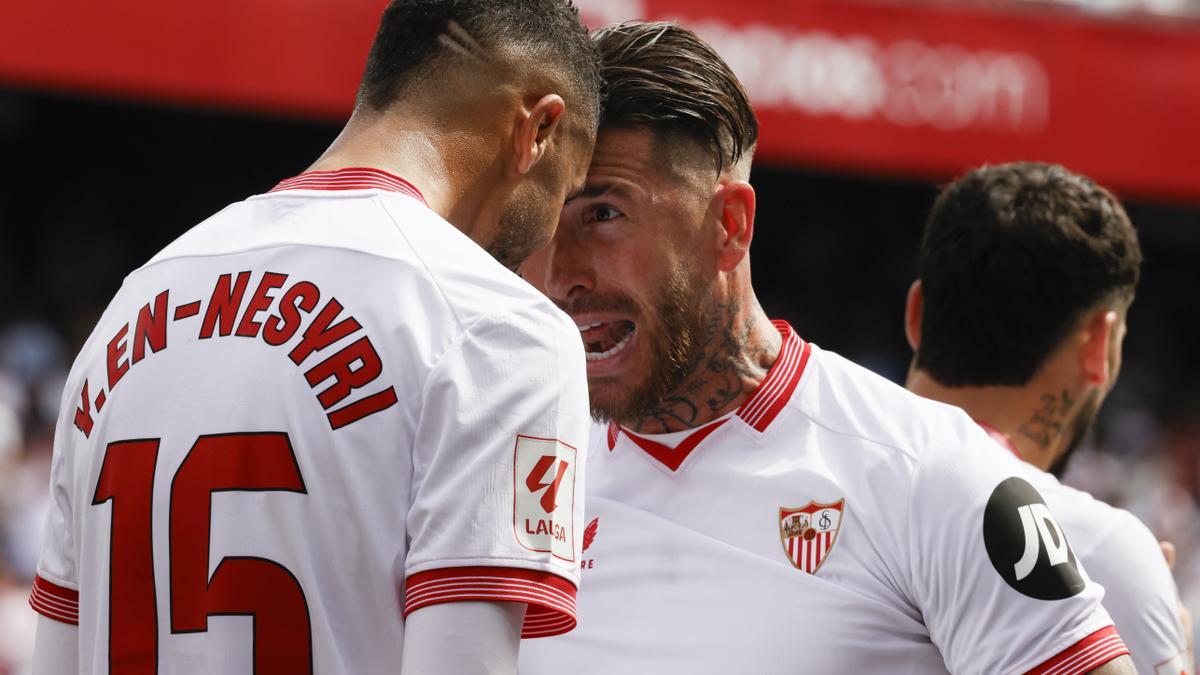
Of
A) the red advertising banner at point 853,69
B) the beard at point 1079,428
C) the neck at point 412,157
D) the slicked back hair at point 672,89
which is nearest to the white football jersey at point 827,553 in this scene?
the slicked back hair at point 672,89

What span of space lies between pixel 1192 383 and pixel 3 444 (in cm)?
1072

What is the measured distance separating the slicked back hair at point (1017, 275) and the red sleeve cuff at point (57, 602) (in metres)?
1.53

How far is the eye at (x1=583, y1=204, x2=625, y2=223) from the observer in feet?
6.95

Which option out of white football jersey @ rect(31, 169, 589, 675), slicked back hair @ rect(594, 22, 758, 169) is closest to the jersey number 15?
white football jersey @ rect(31, 169, 589, 675)

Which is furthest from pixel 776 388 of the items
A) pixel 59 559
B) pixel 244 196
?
pixel 244 196

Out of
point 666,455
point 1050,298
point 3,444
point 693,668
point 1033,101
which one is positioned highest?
point 1033,101

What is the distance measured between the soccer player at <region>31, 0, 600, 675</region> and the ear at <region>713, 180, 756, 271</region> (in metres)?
0.63

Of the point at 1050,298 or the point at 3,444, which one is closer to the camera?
the point at 1050,298

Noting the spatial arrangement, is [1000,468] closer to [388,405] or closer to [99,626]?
[388,405]

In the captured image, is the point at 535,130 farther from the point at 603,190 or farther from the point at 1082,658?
the point at 1082,658

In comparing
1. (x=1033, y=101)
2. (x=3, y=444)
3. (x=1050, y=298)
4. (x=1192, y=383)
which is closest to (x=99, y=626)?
(x=1050, y=298)

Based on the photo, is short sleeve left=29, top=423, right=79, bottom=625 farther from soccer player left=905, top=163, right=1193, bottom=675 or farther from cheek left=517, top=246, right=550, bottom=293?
soccer player left=905, top=163, right=1193, bottom=675

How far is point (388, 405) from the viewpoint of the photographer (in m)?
1.49

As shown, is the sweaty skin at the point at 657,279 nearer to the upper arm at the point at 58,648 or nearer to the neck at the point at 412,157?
the neck at the point at 412,157
